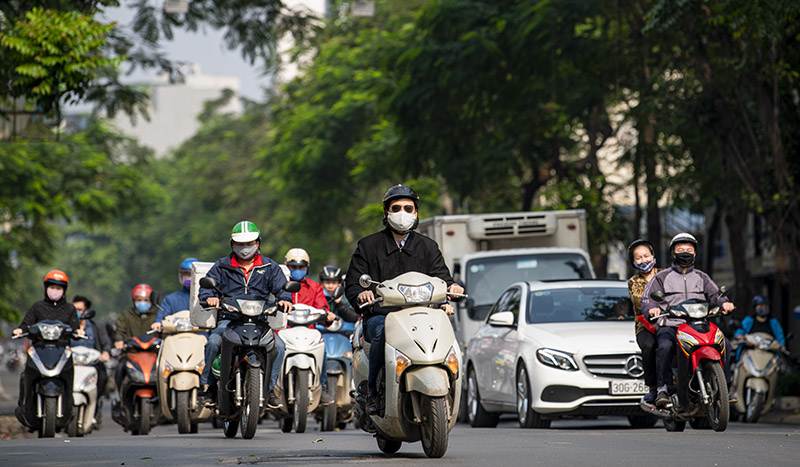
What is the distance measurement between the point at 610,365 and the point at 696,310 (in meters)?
2.27

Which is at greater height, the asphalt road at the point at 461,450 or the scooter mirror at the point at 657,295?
the scooter mirror at the point at 657,295

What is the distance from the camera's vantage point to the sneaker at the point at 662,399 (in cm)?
1254

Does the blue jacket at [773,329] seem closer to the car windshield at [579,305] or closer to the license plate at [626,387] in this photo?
the car windshield at [579,305]

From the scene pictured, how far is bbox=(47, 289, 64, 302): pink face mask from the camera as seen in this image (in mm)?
14880

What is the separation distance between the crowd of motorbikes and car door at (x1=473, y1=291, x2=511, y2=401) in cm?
160

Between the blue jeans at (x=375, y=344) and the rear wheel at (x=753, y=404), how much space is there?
31.6 feet

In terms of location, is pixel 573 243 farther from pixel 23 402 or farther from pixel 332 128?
pixel 332 128

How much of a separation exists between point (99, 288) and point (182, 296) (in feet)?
287

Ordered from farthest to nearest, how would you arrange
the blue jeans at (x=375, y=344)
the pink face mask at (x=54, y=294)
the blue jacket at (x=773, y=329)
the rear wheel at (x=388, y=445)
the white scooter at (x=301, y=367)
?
the blue jacket at (x=773, y=329) → the pink face mask at (x=54, y=294) → the white scooter at (x=301, y=367) → the rear wheel at (x=388, y=445) → the blue jeans at (x=375, y=344)

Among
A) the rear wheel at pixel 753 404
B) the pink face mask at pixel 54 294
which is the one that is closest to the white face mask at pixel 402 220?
the pink face mask at pixel 54 294

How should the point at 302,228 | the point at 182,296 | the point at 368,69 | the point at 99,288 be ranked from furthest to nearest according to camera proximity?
the point at 99,288, the point at 302,228, the point at 368,69, the point at 182,296

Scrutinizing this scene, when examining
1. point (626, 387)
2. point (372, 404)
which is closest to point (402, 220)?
point (372, 404)

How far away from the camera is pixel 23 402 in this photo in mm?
14773

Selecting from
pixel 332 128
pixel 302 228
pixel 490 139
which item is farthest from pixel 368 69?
pixel 490 139
